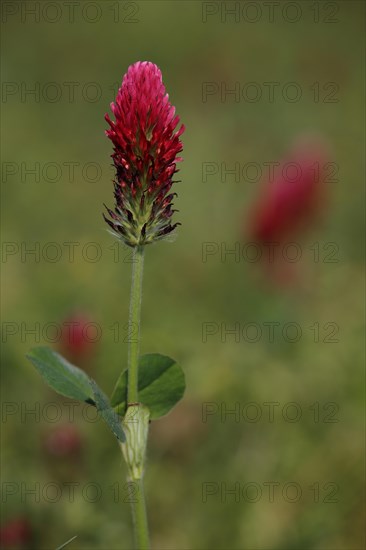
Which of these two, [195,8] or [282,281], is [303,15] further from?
[282,281]

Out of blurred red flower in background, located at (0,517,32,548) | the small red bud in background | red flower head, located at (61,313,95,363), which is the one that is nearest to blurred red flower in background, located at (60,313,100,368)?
red flower head, located at (61,313,95,363)

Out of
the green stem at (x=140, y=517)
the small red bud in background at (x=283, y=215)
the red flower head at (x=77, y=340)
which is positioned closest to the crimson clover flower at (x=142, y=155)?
the green stem at (x=140, y=517)

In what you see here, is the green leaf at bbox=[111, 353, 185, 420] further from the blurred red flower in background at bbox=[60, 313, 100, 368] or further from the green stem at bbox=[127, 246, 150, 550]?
the blurred red flower in background at bbox=[60, 313, 100, 368]

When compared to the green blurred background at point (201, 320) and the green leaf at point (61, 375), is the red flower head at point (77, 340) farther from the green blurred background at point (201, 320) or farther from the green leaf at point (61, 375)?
the green leaf at point (61, 375)

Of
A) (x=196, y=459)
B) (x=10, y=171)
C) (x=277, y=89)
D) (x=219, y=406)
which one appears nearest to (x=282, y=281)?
(x=219, y=406)

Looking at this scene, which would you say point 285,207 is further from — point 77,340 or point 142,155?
point 142,155

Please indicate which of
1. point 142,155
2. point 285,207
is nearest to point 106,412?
point 142,155
